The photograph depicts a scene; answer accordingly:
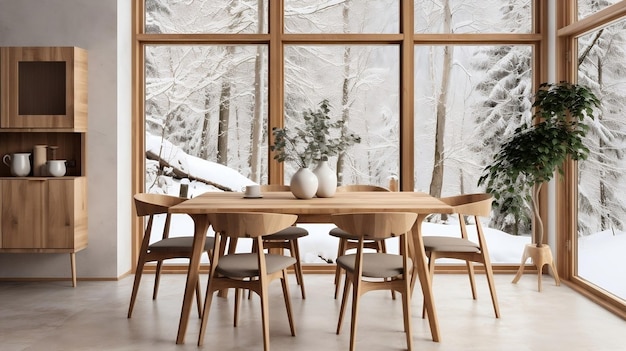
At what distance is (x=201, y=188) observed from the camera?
19.9 feet

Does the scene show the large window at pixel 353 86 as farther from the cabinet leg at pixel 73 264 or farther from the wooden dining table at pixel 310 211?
the wooden dining table at pixel 310 211

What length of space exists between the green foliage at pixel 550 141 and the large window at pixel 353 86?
0.53m

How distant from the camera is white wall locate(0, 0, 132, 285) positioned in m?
5.47

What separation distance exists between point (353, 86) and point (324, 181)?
179 centimetres

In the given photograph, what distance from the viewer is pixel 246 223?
11.4ft

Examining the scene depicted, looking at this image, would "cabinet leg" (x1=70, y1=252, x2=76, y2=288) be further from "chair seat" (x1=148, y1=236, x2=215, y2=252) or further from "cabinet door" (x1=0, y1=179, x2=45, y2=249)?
"chair seat" (x1=148, y1=236, x2=215, y2=252)

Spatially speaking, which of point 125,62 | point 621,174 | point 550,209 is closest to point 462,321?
point 621,174

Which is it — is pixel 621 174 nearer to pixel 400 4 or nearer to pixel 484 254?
pixel 484 254

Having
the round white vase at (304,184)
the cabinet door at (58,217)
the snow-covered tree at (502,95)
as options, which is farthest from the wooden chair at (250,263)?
the snow-covered tree at (502,95)

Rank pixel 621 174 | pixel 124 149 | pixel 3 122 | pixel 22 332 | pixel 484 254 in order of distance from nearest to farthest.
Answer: pixel 22 332
pixel 484 254
pixel 621 174
pixel 3 122
pixel 124 149

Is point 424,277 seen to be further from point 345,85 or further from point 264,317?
point 345,85

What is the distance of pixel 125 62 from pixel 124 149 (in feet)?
2.67

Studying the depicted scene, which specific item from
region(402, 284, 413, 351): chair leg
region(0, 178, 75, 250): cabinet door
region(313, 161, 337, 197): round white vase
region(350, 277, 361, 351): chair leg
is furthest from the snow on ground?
region(350, 277, 361, 351): chair leg

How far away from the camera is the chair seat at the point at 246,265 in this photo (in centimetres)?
358
